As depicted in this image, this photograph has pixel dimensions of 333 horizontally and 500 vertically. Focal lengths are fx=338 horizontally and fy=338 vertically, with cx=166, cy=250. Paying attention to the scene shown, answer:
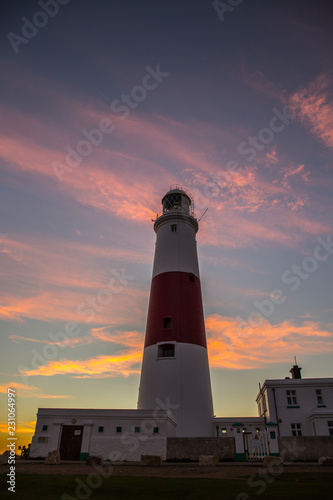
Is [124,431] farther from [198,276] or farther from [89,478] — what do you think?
[198,276]

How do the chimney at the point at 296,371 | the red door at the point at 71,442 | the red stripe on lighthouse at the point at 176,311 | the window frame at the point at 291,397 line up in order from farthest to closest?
1. the chimney at the point at 296,371
2. the window frame at the point at 291,397
3. the red stripe on lighthouse at the point at 176,311
4. the red door at the point at 71,442

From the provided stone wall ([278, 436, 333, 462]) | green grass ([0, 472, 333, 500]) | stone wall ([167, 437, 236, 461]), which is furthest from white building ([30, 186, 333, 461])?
green grass ([0, 472, 333, 500])

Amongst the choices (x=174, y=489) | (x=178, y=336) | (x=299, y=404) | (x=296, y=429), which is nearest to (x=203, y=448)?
(x=178, y=336)

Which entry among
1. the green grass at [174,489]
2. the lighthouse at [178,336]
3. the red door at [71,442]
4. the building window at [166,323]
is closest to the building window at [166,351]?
the lighthouse at [178,336]

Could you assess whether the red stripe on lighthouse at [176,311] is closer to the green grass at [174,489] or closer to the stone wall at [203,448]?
the stone wall at [203,448]

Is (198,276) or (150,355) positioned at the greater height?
(198,276)

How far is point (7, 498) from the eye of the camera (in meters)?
7.00

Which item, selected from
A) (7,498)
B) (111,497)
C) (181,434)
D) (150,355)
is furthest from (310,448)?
(7,498)

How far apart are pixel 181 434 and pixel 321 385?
11585 millimetres

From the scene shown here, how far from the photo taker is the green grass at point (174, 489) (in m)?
6.96

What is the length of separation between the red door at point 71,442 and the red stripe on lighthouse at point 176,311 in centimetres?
733

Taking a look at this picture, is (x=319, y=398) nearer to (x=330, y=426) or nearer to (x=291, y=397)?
(x=291, y=397)

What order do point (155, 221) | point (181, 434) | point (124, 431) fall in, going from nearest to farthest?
1. point (124, 431)
2. point (181, 434)
3. point (155, 221)

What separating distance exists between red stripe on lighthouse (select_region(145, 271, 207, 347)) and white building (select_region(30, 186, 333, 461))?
73 mm
